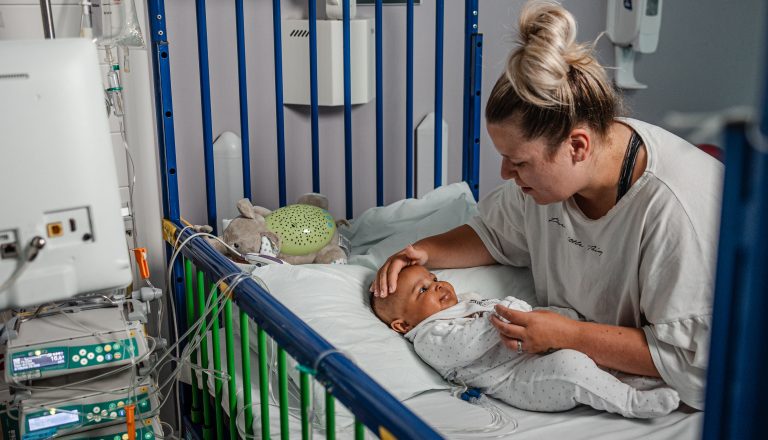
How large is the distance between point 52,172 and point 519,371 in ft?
2.99

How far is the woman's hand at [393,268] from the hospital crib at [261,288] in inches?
11.8

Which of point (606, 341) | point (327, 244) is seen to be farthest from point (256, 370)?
point (606, 341)

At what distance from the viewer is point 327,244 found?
2047 mm

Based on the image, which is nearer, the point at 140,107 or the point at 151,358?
the point at 151,358

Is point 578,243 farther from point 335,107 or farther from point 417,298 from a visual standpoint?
point 335,107

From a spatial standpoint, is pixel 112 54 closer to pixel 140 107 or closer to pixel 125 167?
pixel 140 107

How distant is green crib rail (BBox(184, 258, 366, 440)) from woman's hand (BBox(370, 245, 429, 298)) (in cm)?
29

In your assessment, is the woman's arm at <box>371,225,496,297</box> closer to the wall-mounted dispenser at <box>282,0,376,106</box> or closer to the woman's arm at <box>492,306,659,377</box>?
the woman's arm at <box>492,306,659,377</box>

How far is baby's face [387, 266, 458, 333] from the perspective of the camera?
5.63ft

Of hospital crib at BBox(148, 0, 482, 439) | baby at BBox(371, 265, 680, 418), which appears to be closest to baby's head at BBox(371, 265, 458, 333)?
baby at BBox(371, 265, 680, 418)

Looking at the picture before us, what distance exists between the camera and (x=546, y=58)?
143 cm

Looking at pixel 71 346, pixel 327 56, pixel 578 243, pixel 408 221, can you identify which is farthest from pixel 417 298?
pixel 327 56

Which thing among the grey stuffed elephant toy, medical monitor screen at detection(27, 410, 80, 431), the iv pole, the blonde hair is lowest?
medical monitor screen at detection(27, 410, 80, 431)

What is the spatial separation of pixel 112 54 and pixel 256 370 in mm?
934
